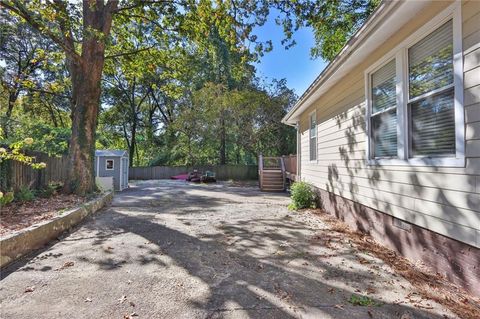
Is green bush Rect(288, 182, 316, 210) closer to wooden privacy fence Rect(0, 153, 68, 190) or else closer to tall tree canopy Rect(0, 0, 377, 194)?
tall tree canopy Rect(0, 0, 377, 194)

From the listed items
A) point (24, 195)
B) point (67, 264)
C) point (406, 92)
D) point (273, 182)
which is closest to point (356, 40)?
point (406, 92)

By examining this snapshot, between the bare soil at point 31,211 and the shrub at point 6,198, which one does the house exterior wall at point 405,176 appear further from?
the shrub at point 6,198

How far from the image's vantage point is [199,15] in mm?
7883

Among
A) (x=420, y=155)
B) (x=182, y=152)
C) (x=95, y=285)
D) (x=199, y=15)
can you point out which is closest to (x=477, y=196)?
(x=420, y=155)

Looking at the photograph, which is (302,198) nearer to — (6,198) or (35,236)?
(35,236)

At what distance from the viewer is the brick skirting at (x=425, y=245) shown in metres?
2.49

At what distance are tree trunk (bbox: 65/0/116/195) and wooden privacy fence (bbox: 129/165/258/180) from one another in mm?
15937

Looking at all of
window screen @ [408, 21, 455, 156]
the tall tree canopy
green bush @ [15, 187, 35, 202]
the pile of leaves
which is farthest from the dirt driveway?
the tall tree canopy

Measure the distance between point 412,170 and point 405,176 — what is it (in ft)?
0.55

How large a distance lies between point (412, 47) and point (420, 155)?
139cm

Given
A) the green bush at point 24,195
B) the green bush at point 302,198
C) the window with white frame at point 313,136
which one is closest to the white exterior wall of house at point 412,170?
the green bush at point 302,198

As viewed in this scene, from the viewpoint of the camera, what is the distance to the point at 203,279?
293cm

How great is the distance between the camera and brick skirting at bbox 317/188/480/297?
8.18ft

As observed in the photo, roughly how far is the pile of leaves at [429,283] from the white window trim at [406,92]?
1.21 m
